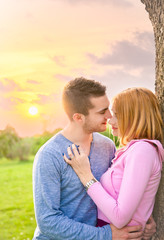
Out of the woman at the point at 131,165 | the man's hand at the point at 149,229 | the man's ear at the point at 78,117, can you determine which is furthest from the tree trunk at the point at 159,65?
the man's ear at the point at 78,117

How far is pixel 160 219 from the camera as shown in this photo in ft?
9.83

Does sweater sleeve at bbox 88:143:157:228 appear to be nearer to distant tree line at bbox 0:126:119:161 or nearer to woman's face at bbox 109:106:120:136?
woman's face at bbox 109:106:120:136

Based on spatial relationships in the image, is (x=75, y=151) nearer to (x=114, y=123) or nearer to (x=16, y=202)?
(x=114, y=123)

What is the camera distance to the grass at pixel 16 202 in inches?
356

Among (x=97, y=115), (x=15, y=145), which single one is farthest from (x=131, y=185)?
(x=15, y=145)

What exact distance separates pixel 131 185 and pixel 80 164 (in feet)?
1.65

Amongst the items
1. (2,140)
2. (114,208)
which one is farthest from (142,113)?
(2,140)

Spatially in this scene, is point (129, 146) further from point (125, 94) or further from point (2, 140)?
point (2, 140)

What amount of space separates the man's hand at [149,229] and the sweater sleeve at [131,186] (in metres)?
0.44

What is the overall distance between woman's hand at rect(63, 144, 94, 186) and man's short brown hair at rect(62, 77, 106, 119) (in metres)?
0.39

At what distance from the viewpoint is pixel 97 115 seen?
300 centimetres

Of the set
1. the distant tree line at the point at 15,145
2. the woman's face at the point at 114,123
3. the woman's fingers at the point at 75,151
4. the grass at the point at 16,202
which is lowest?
the grass at the point at 16,202

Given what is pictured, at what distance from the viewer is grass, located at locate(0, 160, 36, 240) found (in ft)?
29.7

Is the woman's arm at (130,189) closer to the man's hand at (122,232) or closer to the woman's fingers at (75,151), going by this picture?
the man's hand at (122,232)
